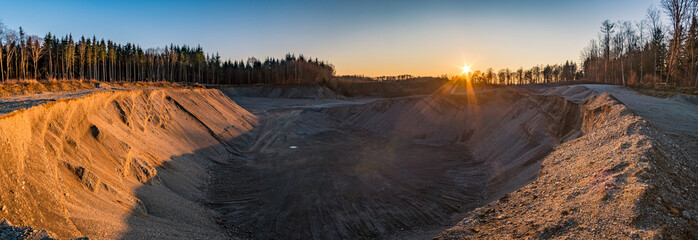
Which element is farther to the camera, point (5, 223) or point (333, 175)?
point (333, 175)

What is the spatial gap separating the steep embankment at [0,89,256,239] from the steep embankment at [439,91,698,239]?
8395 millimetres

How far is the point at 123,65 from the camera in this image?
73750 mm

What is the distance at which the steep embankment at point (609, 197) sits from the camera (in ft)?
20.4

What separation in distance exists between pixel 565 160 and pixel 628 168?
4.25m

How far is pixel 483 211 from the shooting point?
10.4 m

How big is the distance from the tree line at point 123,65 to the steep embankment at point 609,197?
52.4 meters

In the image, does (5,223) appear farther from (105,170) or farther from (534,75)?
(534,75)

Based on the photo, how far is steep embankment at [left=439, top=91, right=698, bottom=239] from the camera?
20.4ft

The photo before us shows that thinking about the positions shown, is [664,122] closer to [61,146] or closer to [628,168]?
[628,168]

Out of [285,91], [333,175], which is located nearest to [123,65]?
[285,91]

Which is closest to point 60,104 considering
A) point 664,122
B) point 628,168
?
point 628,168

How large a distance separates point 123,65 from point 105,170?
76.6 meters

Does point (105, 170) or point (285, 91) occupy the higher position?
point (285, 91)

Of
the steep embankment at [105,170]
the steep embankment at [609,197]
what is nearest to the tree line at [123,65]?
the steep embankment at [105,170]
